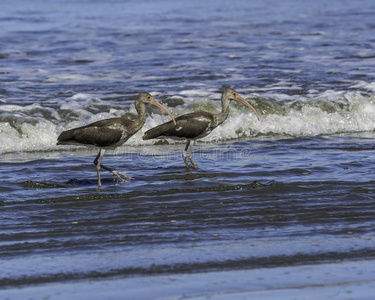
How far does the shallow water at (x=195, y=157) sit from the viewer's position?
25.6 feet

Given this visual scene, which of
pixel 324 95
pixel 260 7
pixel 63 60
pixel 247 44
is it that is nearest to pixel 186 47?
pixel 247 44

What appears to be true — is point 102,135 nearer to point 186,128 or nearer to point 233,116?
point 186,128

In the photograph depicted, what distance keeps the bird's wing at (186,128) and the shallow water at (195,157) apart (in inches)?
17.5

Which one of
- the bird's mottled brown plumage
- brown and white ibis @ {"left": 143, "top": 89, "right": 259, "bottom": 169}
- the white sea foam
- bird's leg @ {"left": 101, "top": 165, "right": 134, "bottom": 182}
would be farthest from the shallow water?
the bird's mottled brown plumage

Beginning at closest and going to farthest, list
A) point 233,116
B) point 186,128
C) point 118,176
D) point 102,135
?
point 118,176 → point 102,135 → point 186,128 → point 233,116

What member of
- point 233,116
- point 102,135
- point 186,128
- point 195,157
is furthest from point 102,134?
point 233,116

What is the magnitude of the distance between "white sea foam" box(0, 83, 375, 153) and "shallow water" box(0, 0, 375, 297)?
0.04 meters

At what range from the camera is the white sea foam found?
14859 millimetres

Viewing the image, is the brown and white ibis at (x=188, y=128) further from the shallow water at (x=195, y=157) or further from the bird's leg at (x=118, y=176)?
the bird's leg at (x=118, y=176)

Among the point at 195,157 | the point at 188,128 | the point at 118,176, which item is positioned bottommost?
the point at 195,157

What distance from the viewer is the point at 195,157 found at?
13.4 metres

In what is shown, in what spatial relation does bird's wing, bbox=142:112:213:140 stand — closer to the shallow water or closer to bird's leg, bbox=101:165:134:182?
the shallow water

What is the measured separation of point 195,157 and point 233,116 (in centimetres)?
303

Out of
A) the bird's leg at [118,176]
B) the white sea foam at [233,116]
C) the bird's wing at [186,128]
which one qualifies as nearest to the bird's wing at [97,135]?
the bird's leg at [118,176]
